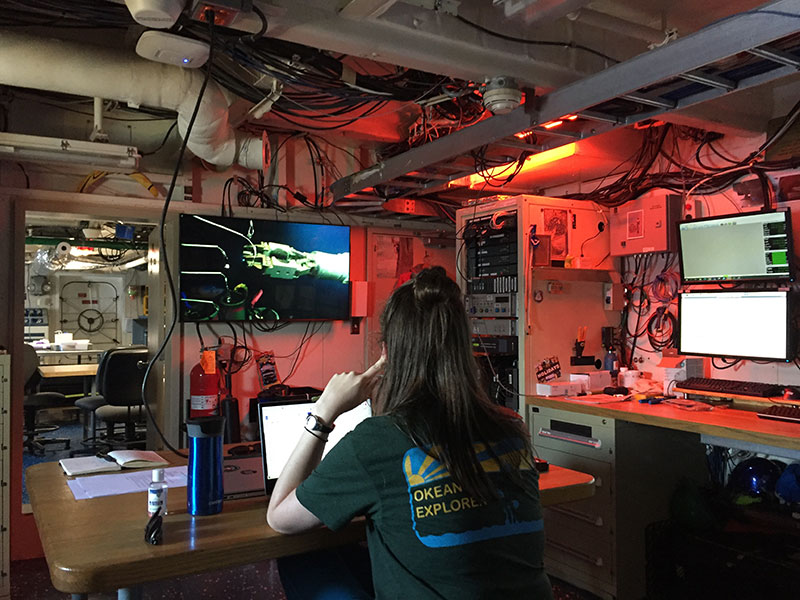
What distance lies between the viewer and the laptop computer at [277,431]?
69.6 inches

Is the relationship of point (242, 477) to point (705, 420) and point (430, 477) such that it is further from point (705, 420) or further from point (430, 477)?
point (705, 420)

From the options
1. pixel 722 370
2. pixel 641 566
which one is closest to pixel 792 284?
pixel 722 370

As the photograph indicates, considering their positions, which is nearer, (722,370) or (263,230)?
(722,370)

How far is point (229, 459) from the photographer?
7.00ft

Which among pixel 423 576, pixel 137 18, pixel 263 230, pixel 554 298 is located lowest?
pixel 423 576

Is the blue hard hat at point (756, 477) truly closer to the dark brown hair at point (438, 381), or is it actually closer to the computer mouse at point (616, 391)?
the computer mouse at point (616, 391)

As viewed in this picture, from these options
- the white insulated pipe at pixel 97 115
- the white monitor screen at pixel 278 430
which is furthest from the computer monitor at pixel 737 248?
the white insulated pipe at pixel 97 115

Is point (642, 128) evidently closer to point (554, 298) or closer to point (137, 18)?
point (554, 298)

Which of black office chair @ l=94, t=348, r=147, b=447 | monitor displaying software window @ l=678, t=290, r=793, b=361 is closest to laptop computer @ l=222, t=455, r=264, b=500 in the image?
monitor displaying software window @ l=678, t=290, r=793, b=361

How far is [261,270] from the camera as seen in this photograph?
415 centimetres

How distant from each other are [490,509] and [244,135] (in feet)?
10.0

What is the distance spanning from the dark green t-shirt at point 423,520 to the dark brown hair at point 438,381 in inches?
1.7

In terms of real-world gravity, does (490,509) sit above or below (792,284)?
below

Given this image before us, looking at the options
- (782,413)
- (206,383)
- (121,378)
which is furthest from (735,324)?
(121,378)
